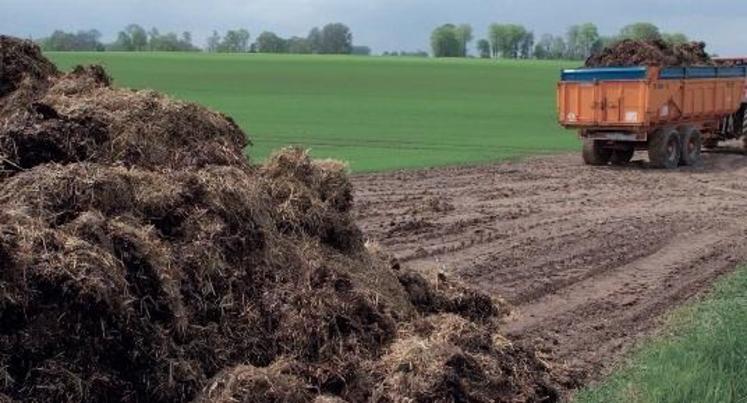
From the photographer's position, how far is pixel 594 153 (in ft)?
72.2

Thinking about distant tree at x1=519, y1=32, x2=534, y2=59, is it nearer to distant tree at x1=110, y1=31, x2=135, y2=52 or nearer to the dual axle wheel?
distant tree at x1=110, y1=31, x2=135, y2=52

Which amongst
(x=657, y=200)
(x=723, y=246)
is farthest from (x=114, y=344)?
(x=657, y=200)

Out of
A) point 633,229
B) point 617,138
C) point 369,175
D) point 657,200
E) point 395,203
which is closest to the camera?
point 633,229

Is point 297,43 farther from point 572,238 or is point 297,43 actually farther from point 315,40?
point 572,238

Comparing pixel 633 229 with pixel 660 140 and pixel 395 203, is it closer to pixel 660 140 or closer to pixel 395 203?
pixel 395 203

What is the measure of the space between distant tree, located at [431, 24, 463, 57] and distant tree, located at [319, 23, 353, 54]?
52.4 feet

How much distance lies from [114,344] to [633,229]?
9725 mm

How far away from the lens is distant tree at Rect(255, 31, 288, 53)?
171300 mm

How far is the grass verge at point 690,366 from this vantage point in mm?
6340

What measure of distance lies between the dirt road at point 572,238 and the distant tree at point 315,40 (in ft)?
518

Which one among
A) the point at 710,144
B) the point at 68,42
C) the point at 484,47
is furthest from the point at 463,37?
the point at 710,144

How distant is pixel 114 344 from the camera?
532cm

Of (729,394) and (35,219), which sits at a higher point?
(35,219)

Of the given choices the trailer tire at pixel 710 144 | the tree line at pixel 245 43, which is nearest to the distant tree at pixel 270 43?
the tree line at pixel 245 43
